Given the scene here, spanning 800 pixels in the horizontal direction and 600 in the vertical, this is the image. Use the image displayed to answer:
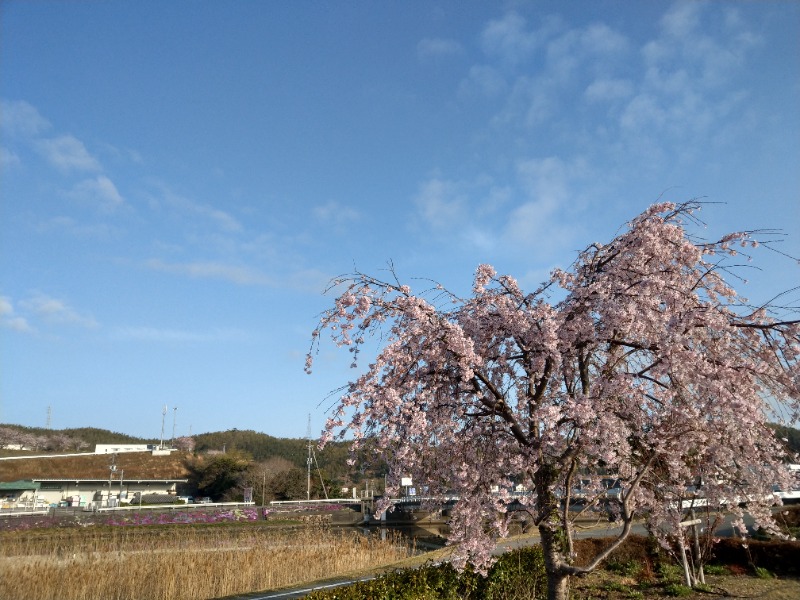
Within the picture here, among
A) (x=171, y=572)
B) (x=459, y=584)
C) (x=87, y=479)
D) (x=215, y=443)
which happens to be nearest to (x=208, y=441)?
(x=215, y=443)

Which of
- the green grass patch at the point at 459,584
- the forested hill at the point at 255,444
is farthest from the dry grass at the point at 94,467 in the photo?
the green grass patch at the point at 459,584

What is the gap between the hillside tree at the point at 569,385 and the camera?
7.13m

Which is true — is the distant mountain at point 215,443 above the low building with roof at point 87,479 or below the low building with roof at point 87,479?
above

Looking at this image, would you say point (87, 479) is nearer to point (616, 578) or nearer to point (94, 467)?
point (94, 467)

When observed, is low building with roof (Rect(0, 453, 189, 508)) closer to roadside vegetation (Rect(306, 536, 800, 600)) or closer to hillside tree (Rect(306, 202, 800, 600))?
roadside vegetation (Rect(306, 536, 800, 600))

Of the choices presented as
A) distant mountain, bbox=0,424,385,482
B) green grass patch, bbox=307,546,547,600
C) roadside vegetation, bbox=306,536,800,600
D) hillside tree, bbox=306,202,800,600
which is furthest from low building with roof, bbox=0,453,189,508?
hillside tree, bbox=306,202,800,600

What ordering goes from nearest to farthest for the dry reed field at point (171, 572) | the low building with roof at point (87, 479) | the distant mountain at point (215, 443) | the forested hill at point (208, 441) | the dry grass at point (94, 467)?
1. the dry reed field at point (171, 572)
2. the low building with roof at point (87, 479)
3. the dry grass at point (94, 467)
4. the distant mountain at point (215, 443)
5. the forested hill at point (208, 441)

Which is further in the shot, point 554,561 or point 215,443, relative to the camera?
point 215,443

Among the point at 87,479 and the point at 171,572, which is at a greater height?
the point at 87,479

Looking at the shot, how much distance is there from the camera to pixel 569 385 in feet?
26.9

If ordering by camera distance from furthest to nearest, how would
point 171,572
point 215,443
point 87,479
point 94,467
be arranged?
point 215,443 < point 94,467 < point 87,479 < point 171,572

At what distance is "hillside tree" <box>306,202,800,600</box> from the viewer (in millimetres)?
7129

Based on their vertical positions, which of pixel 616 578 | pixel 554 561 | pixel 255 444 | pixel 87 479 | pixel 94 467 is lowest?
pixel 616 578

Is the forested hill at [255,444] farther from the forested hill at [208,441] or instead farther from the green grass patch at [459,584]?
the green grass patch at [459,584]
